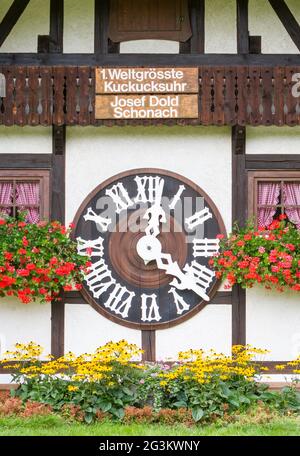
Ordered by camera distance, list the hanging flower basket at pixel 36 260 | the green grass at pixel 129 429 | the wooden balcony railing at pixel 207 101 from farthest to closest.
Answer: the wooden balcony railing at pixel 207 101 → the hanging flower basket at pixel 36 260 → the green grass at pixel 129 429

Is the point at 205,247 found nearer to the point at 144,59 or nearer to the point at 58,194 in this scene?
the point at 58,194

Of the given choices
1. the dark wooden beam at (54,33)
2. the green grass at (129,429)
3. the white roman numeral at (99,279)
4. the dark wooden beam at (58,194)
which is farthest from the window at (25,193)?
the green grass at (129,429)

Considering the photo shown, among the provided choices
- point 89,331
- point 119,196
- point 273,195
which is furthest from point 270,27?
point 89,331

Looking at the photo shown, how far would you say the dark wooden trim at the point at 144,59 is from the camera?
10.1 meters

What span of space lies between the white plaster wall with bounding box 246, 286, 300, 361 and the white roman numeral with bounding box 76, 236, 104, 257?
1.72m

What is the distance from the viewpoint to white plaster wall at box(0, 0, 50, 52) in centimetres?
1019

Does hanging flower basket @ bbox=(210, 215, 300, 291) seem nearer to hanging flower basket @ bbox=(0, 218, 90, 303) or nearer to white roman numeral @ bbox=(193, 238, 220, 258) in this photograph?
white roman numeral @ bbox=(193, 238, 220, 258)

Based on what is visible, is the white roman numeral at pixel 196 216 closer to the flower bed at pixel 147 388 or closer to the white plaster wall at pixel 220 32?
the flower bed at pixel 147 388

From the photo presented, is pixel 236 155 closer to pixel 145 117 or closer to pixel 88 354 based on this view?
pixel 145 117

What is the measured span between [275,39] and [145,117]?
1727 millimetres

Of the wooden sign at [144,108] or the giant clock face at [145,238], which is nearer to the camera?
the wooden sign at [144,108]

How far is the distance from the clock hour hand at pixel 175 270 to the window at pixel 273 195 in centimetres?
87

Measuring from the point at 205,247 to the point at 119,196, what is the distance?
1115mm

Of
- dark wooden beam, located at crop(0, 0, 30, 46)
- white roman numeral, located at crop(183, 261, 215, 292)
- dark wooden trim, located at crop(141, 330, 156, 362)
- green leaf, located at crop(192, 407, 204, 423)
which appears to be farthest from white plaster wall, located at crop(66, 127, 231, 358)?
green leaf, located at crop(192, 407, 204, 423)
